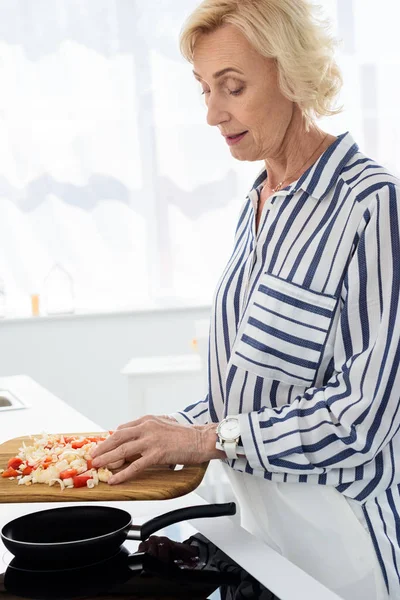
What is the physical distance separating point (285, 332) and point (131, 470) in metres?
0.31

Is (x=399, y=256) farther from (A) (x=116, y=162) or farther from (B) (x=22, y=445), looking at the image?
(A) (x=116, y=162)

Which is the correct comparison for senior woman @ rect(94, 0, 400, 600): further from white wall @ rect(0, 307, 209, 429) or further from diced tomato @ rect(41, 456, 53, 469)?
white wall @ rect(0, 307, 209, 429)

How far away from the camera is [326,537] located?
3.91 ft

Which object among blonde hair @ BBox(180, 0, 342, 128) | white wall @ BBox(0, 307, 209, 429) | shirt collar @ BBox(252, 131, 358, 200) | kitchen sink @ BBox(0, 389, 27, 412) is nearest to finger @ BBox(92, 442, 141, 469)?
shirt collar @ BBox(252, 131, 358, 200)

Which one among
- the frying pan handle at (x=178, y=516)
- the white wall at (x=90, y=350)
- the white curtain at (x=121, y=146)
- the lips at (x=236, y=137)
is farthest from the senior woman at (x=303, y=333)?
the white curtain at (x=121, y=146)

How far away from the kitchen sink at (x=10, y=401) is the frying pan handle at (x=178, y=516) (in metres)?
1.35

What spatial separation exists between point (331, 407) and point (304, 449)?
0.24 ft

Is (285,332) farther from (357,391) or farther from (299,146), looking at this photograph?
(299,146)

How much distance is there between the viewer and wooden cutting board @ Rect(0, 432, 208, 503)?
43.8 inches

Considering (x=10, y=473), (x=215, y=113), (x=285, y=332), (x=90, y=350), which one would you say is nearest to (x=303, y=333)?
(x=285, y=332)

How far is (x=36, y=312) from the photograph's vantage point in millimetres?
4488

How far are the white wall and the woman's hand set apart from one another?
129 inches

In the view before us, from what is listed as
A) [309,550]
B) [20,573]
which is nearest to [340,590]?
[309,550]

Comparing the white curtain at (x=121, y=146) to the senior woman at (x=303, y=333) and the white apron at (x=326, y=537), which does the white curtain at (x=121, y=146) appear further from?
the white apron at (x=326, y=537)
